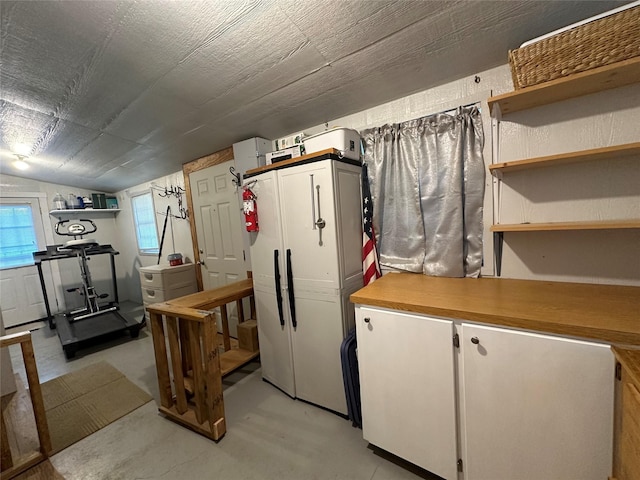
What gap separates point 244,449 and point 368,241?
1.58 metres

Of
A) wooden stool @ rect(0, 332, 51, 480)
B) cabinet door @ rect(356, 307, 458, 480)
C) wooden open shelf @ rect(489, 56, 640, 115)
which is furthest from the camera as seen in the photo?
wooden stool @ rect(0, 332, 51, 480)

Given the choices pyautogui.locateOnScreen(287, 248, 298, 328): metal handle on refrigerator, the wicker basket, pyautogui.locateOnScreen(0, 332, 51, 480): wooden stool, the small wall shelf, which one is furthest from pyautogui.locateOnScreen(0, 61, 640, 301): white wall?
the small wall shelf

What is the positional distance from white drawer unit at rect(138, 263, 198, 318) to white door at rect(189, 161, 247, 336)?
196 mm

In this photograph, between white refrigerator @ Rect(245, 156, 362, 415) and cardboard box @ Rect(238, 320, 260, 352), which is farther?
cardboard box @ Rect(238, 320, 260, 352)

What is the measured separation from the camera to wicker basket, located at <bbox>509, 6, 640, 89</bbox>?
1006 millimetres

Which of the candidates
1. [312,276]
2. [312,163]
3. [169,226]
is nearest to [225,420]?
[312,276]

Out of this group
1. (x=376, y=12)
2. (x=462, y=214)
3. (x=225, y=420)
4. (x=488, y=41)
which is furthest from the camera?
(x=225, y=420)

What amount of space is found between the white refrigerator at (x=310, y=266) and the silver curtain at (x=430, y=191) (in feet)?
0.68

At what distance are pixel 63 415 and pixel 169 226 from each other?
8.31 ft

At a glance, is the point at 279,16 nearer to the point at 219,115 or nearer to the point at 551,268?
the point at 219,115

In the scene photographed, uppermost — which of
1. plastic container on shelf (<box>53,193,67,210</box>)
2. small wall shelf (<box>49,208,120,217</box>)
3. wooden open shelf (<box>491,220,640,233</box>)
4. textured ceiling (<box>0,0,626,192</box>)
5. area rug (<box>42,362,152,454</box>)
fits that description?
textured ceiling (<box>0,0,626,192</box>)

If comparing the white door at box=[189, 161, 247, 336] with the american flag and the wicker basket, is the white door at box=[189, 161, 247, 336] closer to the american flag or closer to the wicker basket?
the american flag

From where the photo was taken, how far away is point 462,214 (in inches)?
64.8

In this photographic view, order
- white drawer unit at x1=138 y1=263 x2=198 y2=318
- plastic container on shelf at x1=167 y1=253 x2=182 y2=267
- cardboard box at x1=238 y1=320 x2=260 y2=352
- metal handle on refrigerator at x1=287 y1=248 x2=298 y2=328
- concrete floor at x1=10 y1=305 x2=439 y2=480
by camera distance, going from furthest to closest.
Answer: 1. plastic container on shelf at x1=167 y1=253 x2=182 y2=267
2. white drawer unit at x1=138 y1=263 x2=198 y2=318
3. cardboard box at x1=238 y1=320 x2=260 y2=352
4. metal handle on refrigerator at x1=287 y1=248 x2=298 y2=328
5. concrete floor at x1=10 y1=305 x2=439 y2=480
